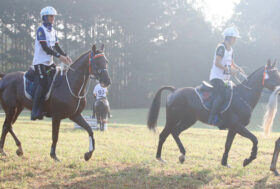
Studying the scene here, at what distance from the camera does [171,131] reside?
830 cm

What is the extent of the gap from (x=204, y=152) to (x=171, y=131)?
1979 mm

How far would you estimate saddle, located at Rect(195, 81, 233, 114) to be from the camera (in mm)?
7520

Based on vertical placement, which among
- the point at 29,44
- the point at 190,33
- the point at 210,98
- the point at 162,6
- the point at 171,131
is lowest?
the point at 171,131

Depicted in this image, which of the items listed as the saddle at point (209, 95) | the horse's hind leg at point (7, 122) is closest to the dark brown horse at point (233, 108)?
the saddle at point (209, 95)

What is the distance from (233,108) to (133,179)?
289 centimetres

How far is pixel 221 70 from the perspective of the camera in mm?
7758

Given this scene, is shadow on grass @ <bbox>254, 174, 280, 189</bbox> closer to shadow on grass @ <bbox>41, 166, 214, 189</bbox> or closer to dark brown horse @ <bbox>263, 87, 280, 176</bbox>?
dark brown horse @ <bbox>263, 87, 280, 176</bbox>

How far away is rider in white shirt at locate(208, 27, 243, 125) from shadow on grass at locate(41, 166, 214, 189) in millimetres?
1555

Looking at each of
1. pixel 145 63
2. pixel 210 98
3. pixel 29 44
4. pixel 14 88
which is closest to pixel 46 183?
pixel 14 88

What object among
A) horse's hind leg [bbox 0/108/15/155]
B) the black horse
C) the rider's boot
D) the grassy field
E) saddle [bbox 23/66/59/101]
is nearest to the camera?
the grassy field

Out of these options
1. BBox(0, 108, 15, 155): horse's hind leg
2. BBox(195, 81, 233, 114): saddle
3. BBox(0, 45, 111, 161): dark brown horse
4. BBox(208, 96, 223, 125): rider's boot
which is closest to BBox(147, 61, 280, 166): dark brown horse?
BBox(195, 81, 233, 114): saddle

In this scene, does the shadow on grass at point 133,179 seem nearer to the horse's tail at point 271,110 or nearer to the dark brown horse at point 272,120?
the dark brown horse at point 272,120

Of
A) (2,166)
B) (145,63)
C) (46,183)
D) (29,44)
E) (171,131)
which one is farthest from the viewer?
(145,63)

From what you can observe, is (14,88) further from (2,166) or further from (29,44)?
(29,44)
